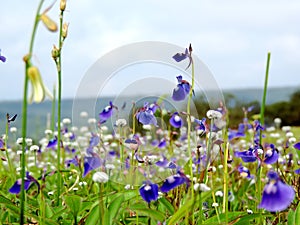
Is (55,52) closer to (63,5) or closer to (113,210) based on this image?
(63,5)

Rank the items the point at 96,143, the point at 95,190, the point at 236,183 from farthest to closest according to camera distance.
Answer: the point at 236,183 < the point at 95,190 < the point at 96,143

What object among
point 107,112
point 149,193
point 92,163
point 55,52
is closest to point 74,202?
point 92,163

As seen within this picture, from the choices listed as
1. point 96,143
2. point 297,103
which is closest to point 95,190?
point 96,143

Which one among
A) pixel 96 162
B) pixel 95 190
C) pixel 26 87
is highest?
pixel 26 87

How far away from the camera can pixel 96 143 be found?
7.20 ft

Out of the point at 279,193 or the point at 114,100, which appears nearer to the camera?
the point at 279,193

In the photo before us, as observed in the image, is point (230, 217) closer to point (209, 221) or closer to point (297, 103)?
point (209, 221)

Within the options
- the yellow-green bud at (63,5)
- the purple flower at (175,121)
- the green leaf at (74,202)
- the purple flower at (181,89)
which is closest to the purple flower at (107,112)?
the purple flower at (175,121)

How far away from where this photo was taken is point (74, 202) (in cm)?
188

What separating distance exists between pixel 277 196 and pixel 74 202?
960 millimetres

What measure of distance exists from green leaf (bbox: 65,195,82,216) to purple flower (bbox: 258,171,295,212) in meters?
0.92

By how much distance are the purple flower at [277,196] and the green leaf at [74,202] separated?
0.92 m

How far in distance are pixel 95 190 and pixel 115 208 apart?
4.17ft

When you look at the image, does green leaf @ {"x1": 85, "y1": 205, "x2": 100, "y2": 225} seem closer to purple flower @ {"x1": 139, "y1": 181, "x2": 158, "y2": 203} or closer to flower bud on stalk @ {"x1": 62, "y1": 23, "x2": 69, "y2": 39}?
purple flower @ {"x1": 139, "y1": 181, "x2": 158, "y2": 203}
